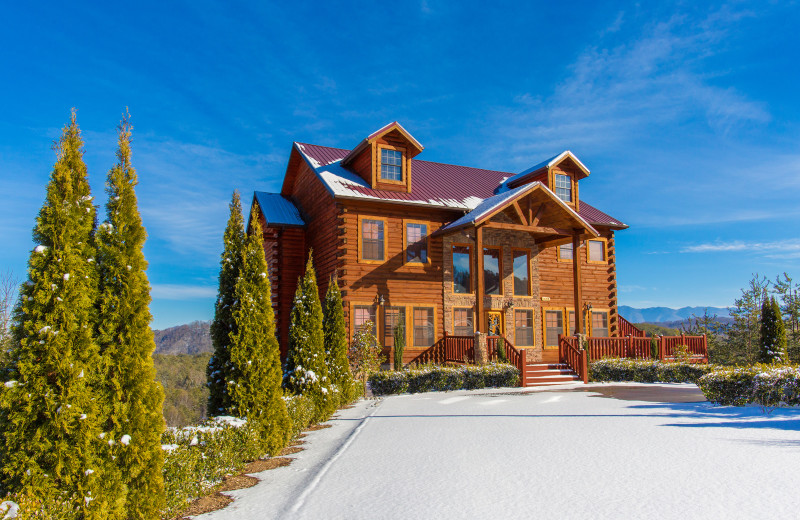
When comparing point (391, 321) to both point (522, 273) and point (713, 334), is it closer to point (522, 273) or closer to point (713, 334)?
point (522, 273)

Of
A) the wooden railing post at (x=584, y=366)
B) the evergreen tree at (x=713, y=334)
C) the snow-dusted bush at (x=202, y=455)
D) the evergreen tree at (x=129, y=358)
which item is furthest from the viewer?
the evergreen tree at (x=713, y=334)

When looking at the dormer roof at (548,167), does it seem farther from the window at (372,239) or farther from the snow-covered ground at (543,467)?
the snow-covered ground at (543,467)

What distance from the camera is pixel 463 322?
21.4 metres

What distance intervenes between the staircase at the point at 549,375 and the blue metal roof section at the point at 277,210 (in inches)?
426

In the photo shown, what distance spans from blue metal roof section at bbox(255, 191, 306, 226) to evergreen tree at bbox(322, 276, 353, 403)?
27.6ft

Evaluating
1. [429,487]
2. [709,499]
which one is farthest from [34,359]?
[709,499]

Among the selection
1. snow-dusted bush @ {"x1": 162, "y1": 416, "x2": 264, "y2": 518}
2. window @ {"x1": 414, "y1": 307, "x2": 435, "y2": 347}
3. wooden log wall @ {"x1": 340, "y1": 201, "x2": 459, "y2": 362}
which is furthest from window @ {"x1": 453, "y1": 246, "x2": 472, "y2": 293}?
snow-dusted bush @ {"x1": 162, "y1": 416, "x2": 264, "y2": 518}

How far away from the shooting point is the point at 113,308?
5457mm

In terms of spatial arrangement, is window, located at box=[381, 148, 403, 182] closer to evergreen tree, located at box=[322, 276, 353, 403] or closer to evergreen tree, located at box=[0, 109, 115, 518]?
evergreen tree, located at box=[322, 276, 353, 403]

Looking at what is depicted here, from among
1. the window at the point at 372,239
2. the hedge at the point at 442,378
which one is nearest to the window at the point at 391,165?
the window at the point at 372,239

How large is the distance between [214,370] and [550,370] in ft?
48.3

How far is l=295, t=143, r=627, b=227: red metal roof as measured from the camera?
67.3ft

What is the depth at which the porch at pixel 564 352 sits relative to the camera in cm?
1903

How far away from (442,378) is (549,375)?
16.0 feet
